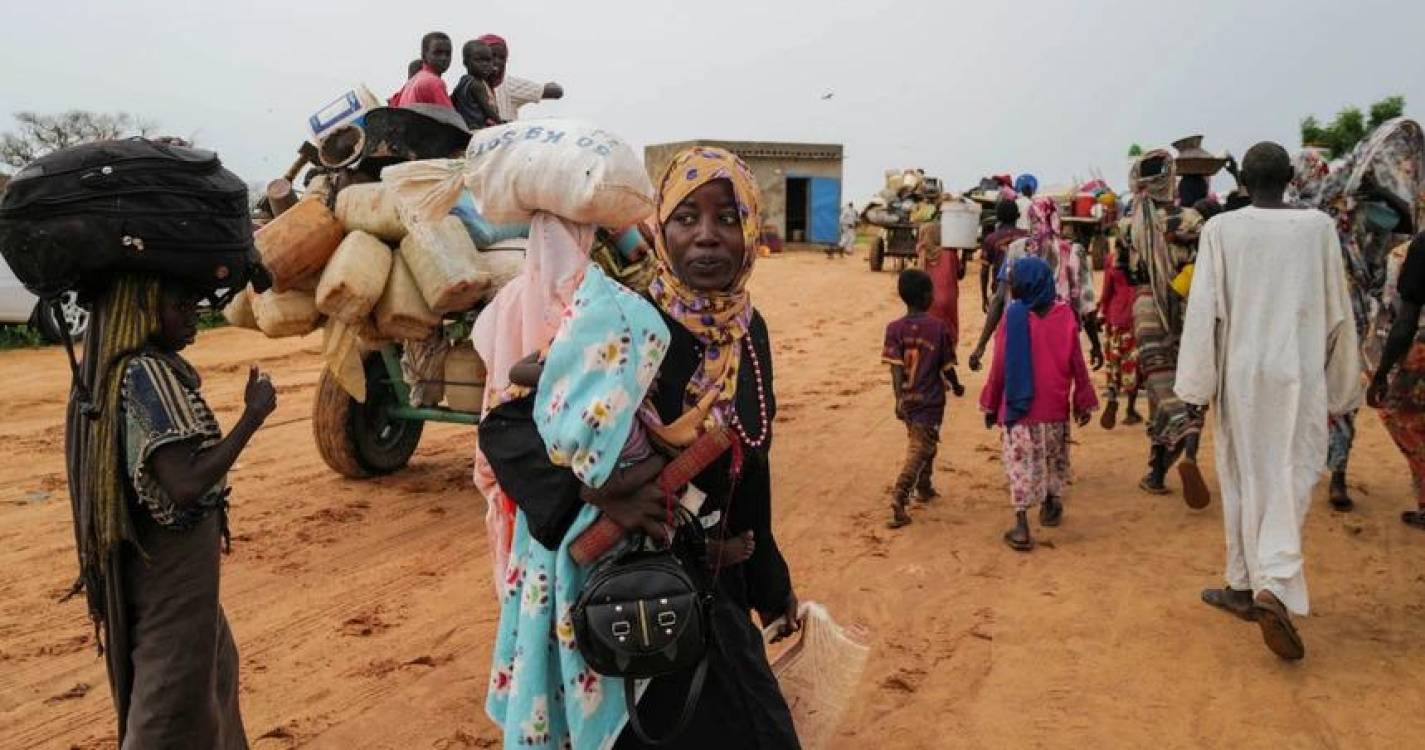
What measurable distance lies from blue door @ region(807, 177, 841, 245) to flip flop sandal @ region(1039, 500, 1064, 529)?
26491mm

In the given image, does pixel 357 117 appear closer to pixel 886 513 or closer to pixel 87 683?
pixel 87 683

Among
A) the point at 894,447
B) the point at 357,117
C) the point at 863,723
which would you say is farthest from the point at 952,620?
the point at 357,117

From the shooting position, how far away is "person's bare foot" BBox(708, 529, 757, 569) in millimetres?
2244

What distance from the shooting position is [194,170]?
268cm

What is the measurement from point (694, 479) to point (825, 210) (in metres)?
30.8

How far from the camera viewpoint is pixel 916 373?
6.23 m

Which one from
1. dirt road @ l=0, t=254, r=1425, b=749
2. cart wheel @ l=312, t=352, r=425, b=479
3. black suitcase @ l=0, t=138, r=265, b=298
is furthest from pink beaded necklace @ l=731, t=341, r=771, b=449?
cart wheel @ l=312, t=352, r=425, b=479

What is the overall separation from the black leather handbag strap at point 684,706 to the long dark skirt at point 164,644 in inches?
49.2

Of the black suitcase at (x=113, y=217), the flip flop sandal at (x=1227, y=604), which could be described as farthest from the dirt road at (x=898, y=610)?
the black suitcase at (x=113, y=217)

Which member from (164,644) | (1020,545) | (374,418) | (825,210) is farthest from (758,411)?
(825,210)

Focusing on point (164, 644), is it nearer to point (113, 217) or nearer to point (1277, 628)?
point (113, 217)

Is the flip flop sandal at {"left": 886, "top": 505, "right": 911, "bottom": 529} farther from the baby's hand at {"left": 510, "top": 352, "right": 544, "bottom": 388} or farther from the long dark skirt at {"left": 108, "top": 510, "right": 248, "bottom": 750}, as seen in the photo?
the baby's hand at {"left": 510, "top": 352, "right": 544, "bottom": 388}

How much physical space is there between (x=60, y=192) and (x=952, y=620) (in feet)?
12.9

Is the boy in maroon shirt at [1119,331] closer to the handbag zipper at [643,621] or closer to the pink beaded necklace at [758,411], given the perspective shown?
the pink beaded necklace at [758,411]
